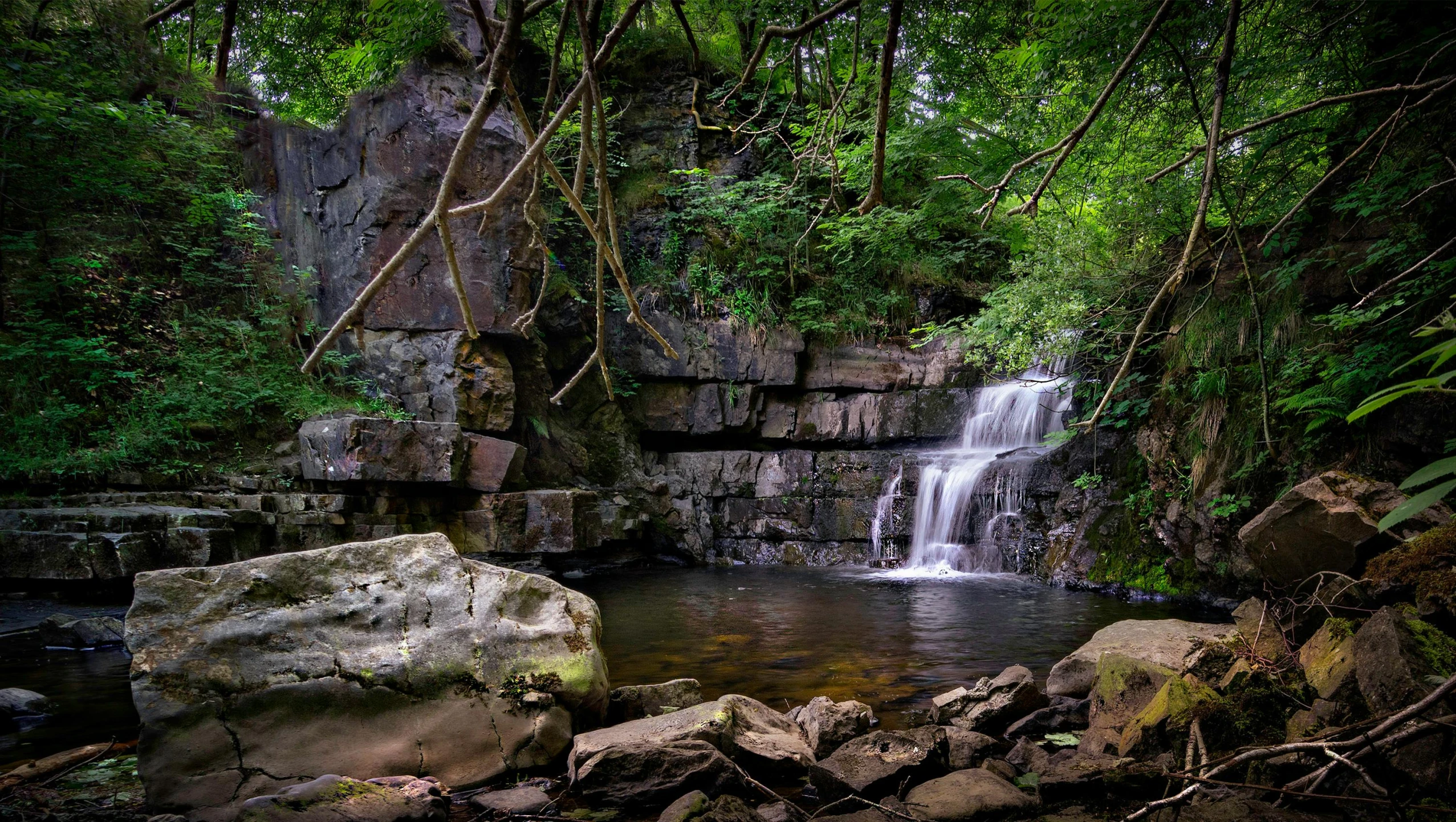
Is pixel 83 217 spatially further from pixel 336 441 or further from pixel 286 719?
pixel 286 719

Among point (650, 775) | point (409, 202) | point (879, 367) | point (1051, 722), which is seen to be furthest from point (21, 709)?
point (879, 367)

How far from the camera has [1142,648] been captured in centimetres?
452

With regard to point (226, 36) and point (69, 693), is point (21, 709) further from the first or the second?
point (226, 36)

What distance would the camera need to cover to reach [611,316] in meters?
14.5

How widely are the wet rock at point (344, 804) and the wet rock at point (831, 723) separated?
5.83 ft

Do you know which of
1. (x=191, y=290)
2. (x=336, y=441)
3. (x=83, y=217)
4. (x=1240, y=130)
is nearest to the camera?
(x=1240, y=130)

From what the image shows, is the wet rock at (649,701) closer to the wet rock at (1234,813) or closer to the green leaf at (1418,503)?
the wet rock at (1234,813)

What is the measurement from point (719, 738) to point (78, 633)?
630 centimetres

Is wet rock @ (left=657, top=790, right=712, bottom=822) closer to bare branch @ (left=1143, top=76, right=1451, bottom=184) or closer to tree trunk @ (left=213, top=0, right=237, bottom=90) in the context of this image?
bare branch @ (left=1143, top=76, right=1451, bottom=184)

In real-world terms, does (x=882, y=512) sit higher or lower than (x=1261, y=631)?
lower

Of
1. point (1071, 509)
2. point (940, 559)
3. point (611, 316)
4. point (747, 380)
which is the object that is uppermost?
point (611, 316)

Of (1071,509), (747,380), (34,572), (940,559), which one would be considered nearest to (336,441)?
(34,572)

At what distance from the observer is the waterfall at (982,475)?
11086mm

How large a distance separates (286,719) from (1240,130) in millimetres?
4125
